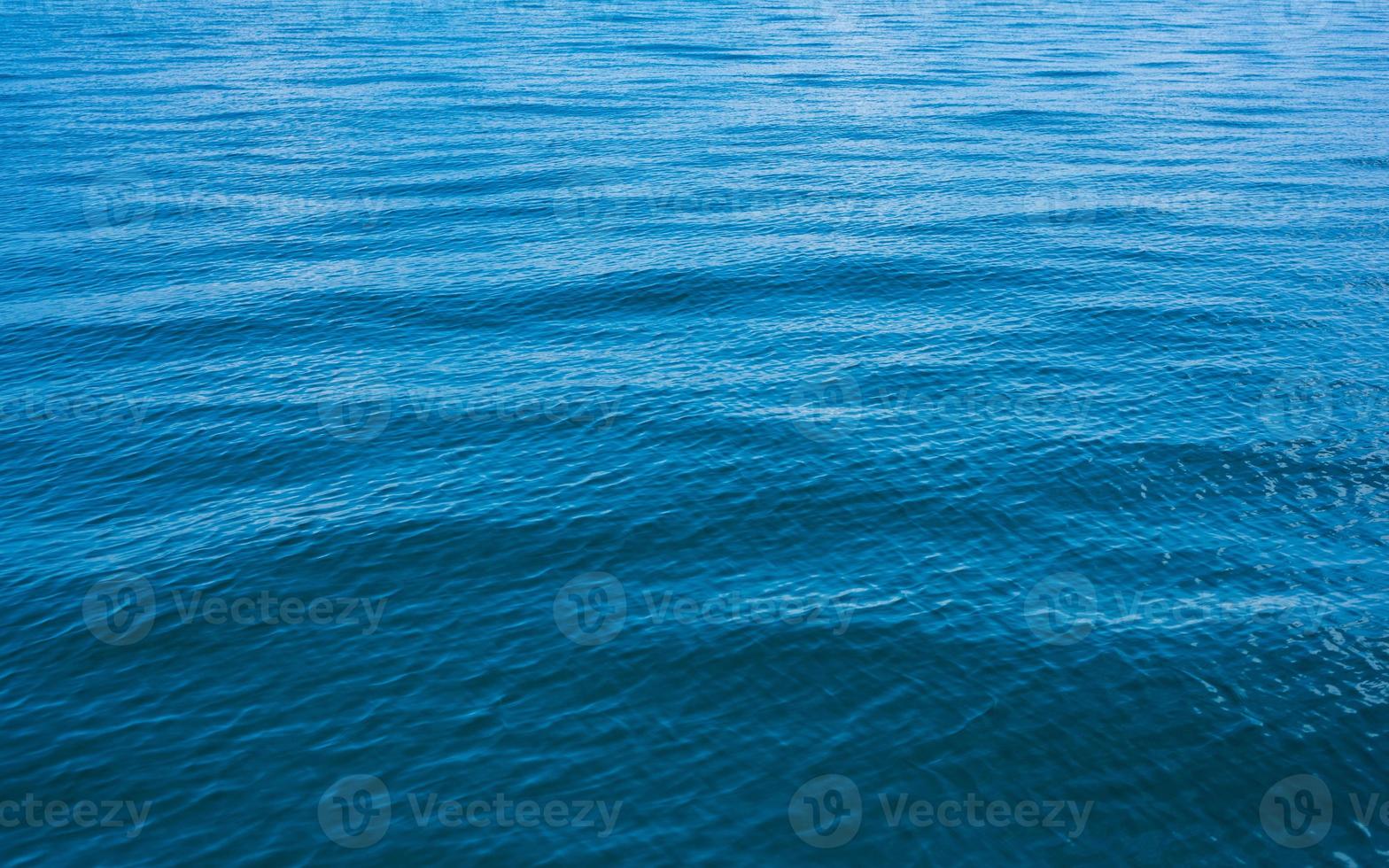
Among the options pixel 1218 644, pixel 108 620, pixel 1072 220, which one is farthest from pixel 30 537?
pixel 1072 220

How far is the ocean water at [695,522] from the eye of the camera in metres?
41.5

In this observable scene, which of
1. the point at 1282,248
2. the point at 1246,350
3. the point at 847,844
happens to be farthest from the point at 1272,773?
the point at 1282,248

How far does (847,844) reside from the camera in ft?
130

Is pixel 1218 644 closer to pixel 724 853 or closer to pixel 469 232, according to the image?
pixel 724 853

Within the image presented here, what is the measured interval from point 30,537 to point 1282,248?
103m

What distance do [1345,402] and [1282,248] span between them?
3519cm

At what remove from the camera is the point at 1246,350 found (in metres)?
80.1

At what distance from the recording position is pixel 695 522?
2371 inches

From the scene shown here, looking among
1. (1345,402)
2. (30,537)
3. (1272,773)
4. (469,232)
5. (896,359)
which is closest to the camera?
(1272,773)

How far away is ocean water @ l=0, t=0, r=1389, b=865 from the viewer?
41500 millimetres

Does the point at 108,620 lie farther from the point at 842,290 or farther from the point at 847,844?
the point at 842,290

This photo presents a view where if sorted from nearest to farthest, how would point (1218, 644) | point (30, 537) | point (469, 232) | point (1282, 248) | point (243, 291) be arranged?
point (1218, 644) → point (30, 537) → point (243, 291) → point (1282, 248) → point (469, 232)

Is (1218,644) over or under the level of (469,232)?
under

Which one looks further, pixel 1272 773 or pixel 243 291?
pixel 243 291
